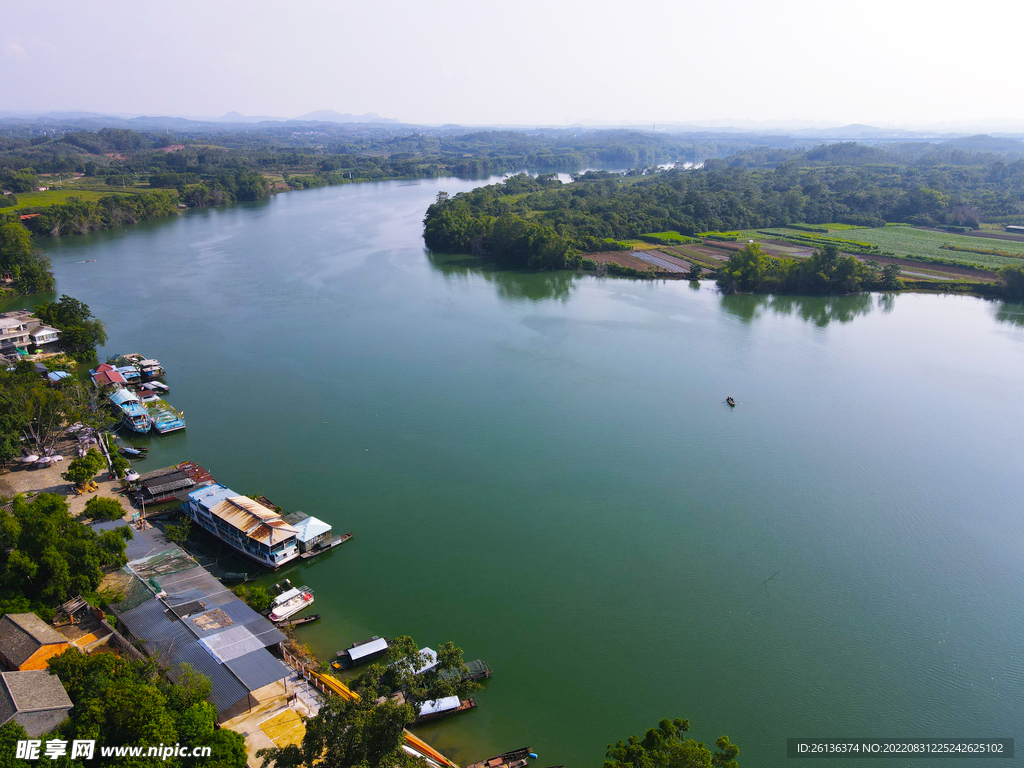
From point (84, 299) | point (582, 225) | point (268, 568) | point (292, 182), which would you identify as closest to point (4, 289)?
point (84, 299)

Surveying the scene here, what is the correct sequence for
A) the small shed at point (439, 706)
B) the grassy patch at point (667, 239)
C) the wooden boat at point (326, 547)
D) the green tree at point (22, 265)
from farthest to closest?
the grassy patch at point (667, 239) → the green tree at point (22, 265) → the wooden boat at point (326, 547) → the small shed at point (439, 706)

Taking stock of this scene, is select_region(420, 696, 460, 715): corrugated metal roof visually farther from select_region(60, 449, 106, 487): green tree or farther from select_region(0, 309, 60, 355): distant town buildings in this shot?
select_region(0, 309, 60, 355): distant town buildings

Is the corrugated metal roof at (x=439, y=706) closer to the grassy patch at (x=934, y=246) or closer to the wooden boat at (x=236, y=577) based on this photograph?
the wooden boat at (x=236, y=577)

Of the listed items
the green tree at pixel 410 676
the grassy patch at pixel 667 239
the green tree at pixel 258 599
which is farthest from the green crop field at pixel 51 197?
the green tree at pixel 410 676

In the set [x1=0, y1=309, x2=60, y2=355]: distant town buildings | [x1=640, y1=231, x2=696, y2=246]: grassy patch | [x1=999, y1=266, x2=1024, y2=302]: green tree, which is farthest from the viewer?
[x1=640, y1=231, x2=696, y2=246]: grassy patch

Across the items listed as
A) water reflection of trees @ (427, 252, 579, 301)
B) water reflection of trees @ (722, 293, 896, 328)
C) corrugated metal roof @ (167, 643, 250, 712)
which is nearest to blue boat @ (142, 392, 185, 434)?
corrugated metal roof @ (167, 643, 250, 712)

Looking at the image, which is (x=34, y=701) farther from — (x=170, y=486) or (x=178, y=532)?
(x=170, y=486)
